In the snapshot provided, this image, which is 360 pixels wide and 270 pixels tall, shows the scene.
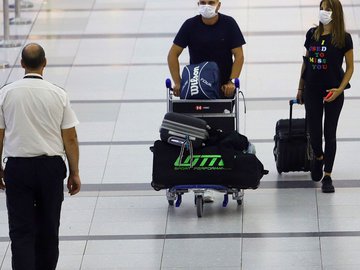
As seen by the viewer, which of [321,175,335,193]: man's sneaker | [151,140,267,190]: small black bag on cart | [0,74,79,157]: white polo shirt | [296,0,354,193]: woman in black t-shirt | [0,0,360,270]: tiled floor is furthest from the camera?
[321,175,335,193]: man's sneaker

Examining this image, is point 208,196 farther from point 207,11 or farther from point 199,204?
point 207,11

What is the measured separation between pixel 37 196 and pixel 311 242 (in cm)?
217

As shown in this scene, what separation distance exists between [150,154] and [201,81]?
1809mm

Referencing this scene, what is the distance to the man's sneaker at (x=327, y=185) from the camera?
970 centimetres

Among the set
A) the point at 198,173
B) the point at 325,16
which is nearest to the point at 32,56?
the point at 198,173

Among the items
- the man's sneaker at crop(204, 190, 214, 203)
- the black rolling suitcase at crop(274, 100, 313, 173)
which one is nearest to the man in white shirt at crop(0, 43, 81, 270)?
the man's sneaker at crop(204, 190, 214, 203)

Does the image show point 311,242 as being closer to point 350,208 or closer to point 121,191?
point 350,208

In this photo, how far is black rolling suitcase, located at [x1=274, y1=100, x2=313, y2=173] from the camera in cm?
991

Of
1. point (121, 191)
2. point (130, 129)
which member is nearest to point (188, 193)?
point (121, 191)

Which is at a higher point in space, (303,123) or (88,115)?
(303,123)

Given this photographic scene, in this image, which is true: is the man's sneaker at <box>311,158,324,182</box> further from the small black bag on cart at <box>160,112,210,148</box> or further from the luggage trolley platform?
the small black bag on cart at <box>160,112,210,148</box>

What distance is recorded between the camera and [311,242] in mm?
8562

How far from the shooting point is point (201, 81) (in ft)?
30.4

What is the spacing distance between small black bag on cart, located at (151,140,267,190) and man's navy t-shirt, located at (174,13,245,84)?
868 millimetres
